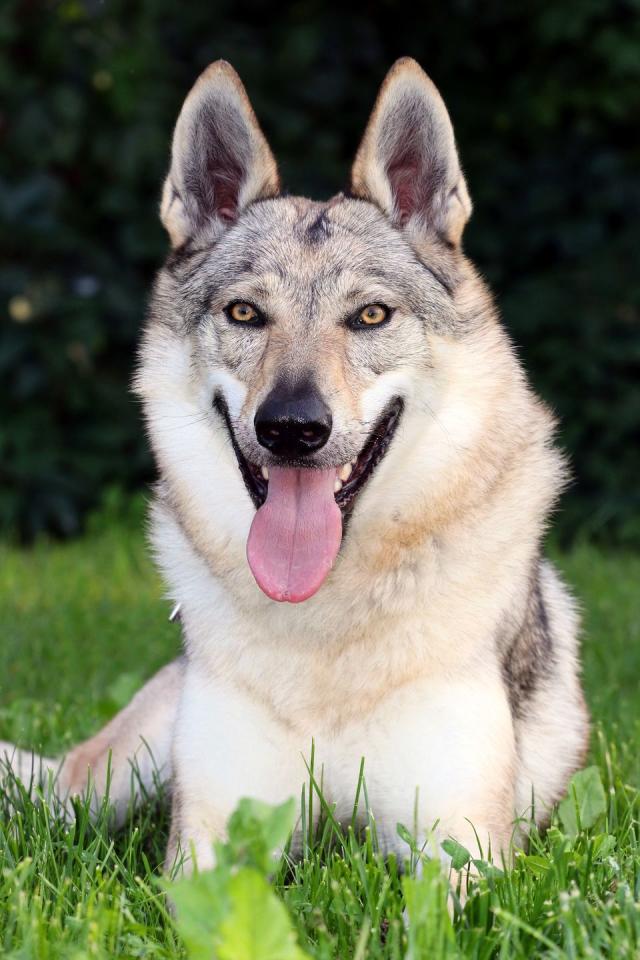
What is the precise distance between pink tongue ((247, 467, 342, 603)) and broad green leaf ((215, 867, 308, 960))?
95 centimetres

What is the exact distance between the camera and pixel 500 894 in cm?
231

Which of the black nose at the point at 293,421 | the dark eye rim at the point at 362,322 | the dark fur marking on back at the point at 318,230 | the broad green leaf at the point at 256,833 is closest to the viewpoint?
the broad green leaf at the point at 256,833

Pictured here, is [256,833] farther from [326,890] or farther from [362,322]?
[362,322]

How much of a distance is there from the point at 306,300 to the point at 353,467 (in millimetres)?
426

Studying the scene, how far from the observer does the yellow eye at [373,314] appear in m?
2.92

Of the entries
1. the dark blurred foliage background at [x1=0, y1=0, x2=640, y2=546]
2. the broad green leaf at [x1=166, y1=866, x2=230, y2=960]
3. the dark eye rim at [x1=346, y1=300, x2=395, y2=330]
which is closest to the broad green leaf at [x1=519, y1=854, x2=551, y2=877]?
the broad green leaf at [x1=166, y1=866, x2=230, y2=960]

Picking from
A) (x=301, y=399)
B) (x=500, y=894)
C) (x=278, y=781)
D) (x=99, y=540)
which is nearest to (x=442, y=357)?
(x=301, y=399)

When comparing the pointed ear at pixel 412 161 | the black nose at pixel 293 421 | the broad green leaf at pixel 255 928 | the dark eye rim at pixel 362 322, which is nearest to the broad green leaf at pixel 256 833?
the broad green leaf at pixel 255 928

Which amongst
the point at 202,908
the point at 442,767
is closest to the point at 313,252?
the point at 442,767

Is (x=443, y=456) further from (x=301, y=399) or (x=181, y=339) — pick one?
(x=181, y=339)

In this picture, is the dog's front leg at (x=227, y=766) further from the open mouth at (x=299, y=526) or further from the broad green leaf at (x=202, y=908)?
the broad green leaf at (x=202, y=908)

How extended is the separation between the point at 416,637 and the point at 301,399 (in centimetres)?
61

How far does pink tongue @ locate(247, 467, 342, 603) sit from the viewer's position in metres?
2.73

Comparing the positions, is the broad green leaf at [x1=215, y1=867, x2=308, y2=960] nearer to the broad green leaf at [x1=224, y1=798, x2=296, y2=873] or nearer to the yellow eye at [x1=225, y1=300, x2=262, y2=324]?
the broad green leaf at [x1=224, y1=798, x2=296, y2=873]
